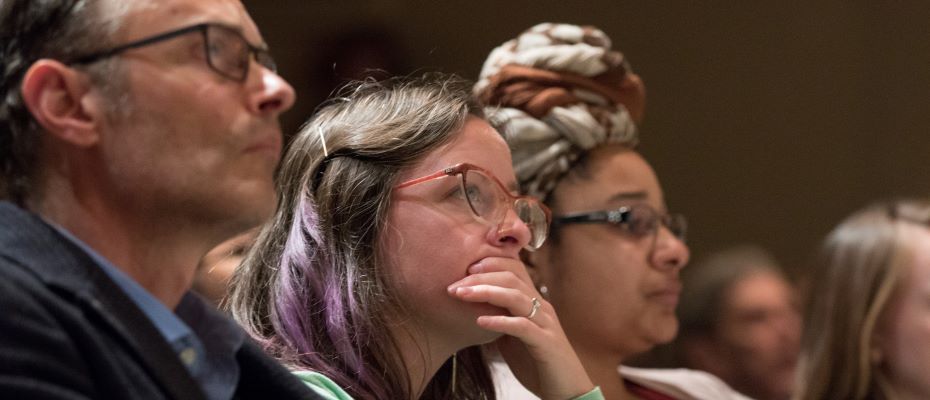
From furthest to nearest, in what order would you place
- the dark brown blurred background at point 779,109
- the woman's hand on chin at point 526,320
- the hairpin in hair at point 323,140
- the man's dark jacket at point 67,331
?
the dark brown blurred background at point 779,109, the hairpin in hair at point 323,140, the woman's hand on chin at point 526,320, the man's dark jacket at point 67,331

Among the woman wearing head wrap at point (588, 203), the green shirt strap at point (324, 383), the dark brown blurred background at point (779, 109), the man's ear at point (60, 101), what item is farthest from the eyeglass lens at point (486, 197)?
the dark brown blurred background at point (779, 109)

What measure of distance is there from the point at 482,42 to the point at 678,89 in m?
0.80

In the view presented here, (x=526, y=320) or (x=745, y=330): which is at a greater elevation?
(x=526, y=320)

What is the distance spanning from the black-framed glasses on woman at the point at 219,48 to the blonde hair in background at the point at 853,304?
1.98 metres

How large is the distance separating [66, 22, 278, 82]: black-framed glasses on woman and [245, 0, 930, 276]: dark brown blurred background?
11.0 feet

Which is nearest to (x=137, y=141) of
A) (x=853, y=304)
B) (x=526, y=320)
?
(x=526, y=320)

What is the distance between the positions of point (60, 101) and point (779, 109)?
387 cm

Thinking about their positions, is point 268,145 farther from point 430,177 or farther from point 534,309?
point 534,309

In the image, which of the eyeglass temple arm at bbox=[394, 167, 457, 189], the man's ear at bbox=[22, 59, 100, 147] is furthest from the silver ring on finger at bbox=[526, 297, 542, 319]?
the man's ear at bbox=[22, 59, 100, 147]

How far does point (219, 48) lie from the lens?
1.48 meters

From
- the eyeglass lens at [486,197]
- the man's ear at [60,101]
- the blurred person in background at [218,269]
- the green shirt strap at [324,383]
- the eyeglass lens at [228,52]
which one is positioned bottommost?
the blurred person in background at [218,269]

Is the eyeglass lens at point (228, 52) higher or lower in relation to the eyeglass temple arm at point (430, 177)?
higher

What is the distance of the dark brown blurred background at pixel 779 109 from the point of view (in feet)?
16.0

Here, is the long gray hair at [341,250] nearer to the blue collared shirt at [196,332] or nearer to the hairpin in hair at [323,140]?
the hairpin in hair at [323,140]
